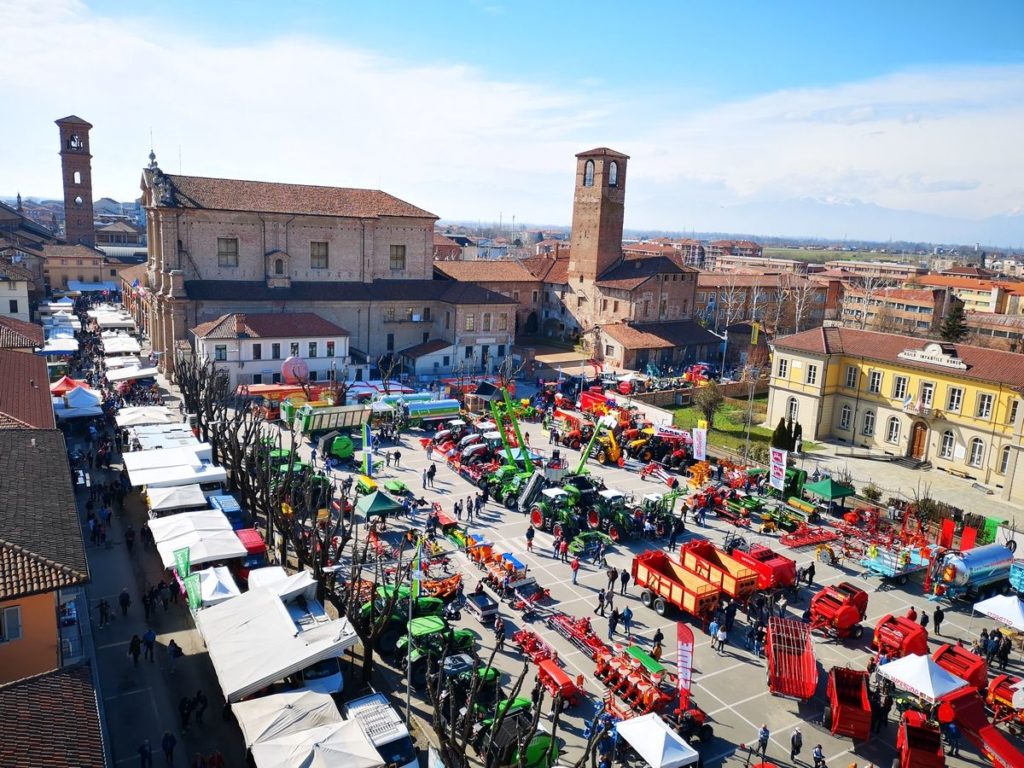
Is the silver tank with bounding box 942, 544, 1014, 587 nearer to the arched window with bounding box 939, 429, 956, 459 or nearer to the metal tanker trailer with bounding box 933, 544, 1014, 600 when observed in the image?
the metal tanker trailer with bounding box 933, 544, 1014, 600

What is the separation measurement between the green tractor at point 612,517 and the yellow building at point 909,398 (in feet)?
65.3

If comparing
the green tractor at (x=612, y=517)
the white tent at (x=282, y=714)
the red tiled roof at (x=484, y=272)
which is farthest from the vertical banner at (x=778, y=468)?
the red tiled roof at (x=484, y=272)

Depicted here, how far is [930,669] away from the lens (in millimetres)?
19641

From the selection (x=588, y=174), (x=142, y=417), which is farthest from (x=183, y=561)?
(x=588, y=174)

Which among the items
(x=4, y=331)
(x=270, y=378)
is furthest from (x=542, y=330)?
(x=4, y=331)

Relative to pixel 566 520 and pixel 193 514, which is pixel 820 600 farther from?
pixel 193 514

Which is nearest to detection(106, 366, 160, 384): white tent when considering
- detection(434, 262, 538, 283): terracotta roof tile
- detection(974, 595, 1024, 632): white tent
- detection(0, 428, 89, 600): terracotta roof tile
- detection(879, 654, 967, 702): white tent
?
detection(0, 428, 89, 600): terracotta roof tile

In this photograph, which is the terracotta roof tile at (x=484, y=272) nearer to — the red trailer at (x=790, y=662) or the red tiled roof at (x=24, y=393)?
the red tiled roof at (x=24, y=393)

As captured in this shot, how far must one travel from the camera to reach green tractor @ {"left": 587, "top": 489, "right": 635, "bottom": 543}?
30141mm

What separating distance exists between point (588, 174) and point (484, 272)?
1348 centimetres

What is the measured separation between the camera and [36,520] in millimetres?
18172

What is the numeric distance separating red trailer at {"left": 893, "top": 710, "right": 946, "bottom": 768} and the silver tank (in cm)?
983

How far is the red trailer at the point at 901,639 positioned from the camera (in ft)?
73.0

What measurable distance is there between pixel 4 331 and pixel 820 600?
4021cm
